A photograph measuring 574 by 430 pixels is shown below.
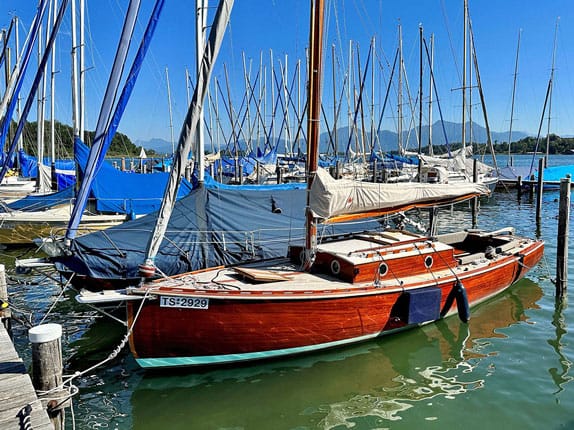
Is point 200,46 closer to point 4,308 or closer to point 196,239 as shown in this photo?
point 196,239

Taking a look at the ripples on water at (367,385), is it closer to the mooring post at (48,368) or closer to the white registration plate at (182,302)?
the white registration plate at (182,302)

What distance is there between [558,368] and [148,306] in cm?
716

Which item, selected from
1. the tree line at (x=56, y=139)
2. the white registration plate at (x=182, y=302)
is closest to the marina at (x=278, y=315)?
the white registration plate at (x=182, y=302)

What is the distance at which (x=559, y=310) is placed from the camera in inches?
442

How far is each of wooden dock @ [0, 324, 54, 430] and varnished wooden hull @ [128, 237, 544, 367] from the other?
1.92 m

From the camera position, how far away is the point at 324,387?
784cm

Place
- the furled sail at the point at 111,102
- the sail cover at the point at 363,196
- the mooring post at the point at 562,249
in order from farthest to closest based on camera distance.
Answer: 1. the mooring post at the point at 562,249
2. the furled sail at the point at 111,102
3. the sail cover at the point at 363,196

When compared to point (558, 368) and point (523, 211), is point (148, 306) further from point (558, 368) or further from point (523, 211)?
point (523, 211)

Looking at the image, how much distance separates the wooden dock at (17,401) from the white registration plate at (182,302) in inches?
84.1

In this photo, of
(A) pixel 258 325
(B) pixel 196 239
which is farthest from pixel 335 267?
(B) pixel 196 239

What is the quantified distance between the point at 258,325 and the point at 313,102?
4369 millimetres

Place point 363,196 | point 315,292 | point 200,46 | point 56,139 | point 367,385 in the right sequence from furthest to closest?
point 56,139 < point 200,46 < point 363,196 < point 315,292 < point 367,385

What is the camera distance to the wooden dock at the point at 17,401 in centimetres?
469

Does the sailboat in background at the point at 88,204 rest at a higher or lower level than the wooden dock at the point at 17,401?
higher
